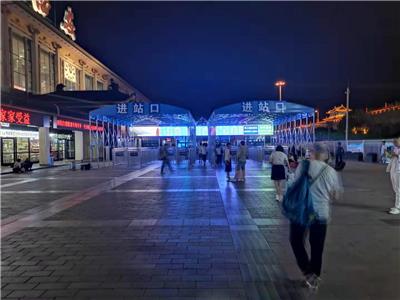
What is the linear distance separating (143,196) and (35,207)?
2.86 metres

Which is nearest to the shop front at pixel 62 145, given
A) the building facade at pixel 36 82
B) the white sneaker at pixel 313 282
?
the building facade at pixel 36 82

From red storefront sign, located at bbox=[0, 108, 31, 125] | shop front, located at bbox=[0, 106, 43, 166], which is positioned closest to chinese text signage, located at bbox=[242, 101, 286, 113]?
red storefront sign, located at bbox=[0, 108, 31, 125]

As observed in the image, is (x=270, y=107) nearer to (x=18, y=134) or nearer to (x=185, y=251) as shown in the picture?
(x=18, y=134)

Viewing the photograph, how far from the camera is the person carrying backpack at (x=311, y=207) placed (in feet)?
14.2

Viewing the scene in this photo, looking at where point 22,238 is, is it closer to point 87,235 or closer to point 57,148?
point 87,235

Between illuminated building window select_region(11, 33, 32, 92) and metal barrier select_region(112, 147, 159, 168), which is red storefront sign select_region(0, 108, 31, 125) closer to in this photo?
illuminated building window select_region(11, 33, 32, 92)

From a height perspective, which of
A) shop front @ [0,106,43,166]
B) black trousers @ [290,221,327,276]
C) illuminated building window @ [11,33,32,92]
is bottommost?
black trousers @ [290,221,327,276]

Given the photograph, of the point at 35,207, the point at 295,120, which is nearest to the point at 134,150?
the point at 295,120

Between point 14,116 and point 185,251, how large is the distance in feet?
77.1

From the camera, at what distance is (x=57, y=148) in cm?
3516

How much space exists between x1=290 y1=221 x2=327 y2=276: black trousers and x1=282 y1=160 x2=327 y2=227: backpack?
0.32ft

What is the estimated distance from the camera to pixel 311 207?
14.2ft

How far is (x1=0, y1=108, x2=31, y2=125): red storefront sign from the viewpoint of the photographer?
24.4 meters

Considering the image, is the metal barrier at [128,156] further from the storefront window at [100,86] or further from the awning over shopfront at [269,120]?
the storefront window at [100,86]
